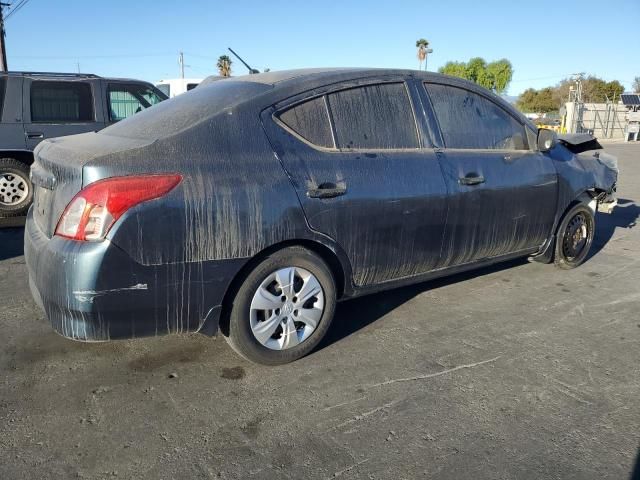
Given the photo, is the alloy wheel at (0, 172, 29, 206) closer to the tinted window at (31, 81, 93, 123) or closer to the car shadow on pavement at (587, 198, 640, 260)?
the tinted window at (31, 81, 93, 123)

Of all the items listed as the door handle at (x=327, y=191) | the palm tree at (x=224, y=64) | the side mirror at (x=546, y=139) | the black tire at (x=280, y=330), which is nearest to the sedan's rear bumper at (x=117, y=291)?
the black tire at (x=280, y=330)

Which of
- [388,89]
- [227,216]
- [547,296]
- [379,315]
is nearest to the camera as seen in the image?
[227,216]

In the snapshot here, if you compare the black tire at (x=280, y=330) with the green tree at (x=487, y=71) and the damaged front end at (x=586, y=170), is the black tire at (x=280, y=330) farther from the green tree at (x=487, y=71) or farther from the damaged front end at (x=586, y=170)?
the green tree at (x=487, y=71)

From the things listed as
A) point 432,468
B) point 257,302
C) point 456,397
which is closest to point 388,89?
point 257,302

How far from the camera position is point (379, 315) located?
4031 millimetres

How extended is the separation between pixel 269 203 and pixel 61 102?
592cm

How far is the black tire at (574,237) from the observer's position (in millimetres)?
4969

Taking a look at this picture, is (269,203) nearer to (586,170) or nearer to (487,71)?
(586,170)

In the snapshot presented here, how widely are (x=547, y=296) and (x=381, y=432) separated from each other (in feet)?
8.45

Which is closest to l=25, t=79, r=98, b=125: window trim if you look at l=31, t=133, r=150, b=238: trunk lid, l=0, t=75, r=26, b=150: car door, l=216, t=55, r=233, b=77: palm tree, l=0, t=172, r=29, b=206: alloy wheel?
l=0, t=75, r=26, b=150: car door

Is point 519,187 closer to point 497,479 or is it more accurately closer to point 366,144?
point 366,144

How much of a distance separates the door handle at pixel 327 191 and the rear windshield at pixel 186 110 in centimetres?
66

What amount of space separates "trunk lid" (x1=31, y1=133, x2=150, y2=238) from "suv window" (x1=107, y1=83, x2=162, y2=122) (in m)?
4.79

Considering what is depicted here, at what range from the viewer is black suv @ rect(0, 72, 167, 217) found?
23.5 feet
